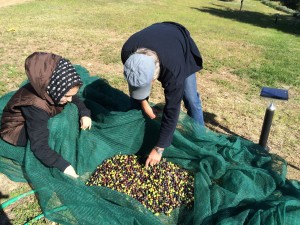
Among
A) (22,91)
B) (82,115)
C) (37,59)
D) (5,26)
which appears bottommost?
(5,26)

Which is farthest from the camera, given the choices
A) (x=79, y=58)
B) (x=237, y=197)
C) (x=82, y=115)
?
(x=79, y=58)

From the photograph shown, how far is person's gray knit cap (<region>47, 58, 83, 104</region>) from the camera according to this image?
258 cm

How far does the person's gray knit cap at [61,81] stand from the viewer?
2582mm

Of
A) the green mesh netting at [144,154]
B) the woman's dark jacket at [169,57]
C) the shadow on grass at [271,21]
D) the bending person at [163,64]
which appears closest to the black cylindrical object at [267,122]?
the green mesh netting at [144,154]

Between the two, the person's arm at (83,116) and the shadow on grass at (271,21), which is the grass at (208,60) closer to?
the person's arm at (83,116)

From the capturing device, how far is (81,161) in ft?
10.2

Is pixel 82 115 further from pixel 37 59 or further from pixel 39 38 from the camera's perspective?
pixel 39 38

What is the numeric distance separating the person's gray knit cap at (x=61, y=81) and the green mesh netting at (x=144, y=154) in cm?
46

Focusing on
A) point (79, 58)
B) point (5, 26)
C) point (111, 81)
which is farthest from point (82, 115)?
point (5, 26)

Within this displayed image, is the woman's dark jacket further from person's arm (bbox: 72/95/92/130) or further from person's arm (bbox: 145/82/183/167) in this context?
person's arm (bbox: 72/95/92/130)

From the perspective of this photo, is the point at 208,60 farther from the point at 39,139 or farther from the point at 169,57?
the point at 39,139

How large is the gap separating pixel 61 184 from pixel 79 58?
5.14 metres

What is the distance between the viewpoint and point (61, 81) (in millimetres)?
2584

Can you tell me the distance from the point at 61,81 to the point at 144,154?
1.26 meters
